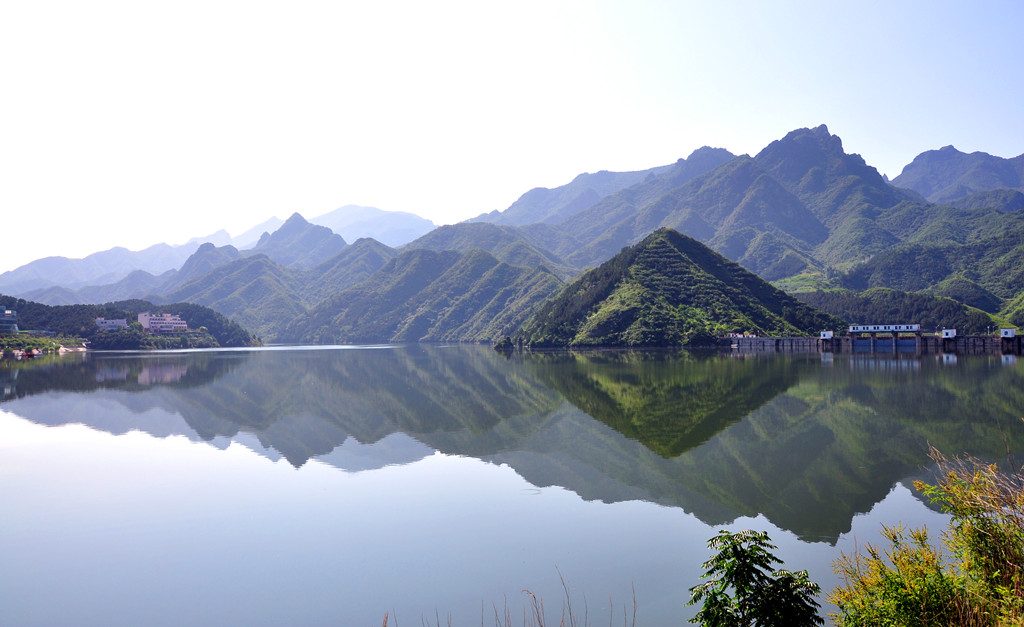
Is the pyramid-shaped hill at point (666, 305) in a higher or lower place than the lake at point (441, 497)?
higher

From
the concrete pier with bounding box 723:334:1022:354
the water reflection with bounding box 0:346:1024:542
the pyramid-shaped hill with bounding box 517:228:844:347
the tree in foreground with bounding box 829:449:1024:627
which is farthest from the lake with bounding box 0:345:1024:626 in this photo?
the pyramid-shaped hill with bounding box 517:228:844:347

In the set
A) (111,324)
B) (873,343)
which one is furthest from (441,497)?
(111,324)

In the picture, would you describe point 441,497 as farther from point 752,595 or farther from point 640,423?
point 640,423

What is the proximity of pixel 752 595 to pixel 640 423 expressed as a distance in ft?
90.6

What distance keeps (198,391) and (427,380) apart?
23370mm

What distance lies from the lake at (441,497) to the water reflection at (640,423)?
219 millimetres

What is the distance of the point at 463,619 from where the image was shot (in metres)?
12.6

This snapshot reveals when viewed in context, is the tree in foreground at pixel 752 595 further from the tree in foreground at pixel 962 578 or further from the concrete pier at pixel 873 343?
the concrete pier at pixel 873 343

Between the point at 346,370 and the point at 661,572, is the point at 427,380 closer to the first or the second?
the point at 346,370

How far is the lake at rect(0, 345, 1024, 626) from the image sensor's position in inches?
549

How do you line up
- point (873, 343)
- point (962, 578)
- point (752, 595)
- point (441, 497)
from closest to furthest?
1. point (752, 595)
2. point (962, 578)
3. point (441, 497)
4. point (873, 343)

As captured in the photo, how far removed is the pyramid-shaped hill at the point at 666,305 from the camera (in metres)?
143

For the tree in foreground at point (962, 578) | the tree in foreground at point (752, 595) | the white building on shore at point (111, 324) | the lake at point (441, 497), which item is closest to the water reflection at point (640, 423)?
the lake at point (441, 497)

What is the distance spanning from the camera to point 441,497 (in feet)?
72.1
